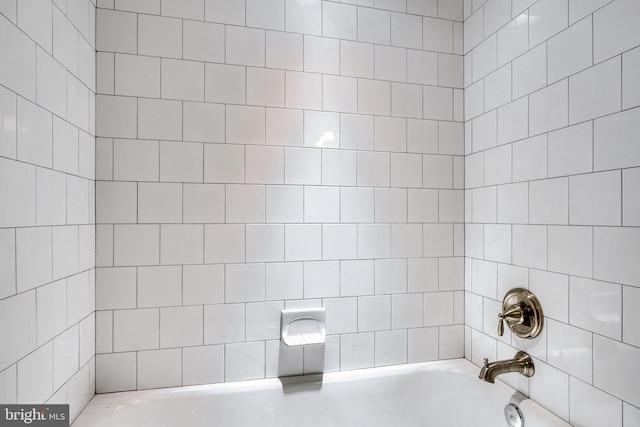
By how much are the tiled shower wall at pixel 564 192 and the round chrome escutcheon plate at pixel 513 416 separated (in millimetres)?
91

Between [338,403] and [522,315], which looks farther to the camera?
[338,403]

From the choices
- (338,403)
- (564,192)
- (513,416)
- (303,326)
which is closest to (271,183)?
(303,326)

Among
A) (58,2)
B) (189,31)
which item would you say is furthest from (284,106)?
(58,2)

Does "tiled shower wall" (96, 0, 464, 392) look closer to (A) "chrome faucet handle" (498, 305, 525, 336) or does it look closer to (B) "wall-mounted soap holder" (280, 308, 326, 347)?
(B) "wall-mounted soap holder" (280, 308, 326, 347)

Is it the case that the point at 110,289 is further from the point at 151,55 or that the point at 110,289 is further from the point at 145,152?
the point at 151,55

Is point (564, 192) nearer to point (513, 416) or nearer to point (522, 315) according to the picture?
point (522, 315)

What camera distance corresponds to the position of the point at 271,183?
1.51 metres

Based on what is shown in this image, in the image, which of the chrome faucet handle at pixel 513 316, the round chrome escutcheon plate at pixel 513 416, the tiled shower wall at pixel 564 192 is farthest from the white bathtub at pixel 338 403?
the chrome faucet handle at pixel 513 316

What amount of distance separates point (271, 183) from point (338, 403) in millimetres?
916

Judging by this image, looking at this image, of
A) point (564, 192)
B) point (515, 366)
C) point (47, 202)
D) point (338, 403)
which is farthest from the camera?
point (338, 403)

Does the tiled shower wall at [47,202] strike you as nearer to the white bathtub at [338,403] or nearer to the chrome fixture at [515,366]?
the white bathtub at [338,403]

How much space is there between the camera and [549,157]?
1265 millimetres

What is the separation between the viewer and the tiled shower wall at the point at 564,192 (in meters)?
1.02

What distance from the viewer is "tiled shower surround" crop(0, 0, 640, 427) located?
102 cm
